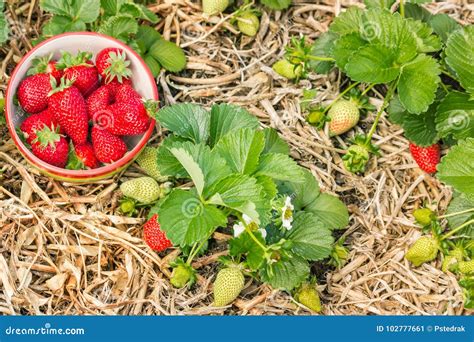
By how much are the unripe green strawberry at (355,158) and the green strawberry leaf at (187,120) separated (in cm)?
40

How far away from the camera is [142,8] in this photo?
221 centimetres

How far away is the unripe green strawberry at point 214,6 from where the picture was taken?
7.38ft

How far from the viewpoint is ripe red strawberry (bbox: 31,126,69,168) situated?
6.49 ft

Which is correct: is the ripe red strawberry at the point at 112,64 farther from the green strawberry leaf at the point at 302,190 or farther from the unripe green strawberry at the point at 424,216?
the unripe green strawberry at the point at 424,216

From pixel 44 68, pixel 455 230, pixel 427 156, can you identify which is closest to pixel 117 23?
pixel 44 68

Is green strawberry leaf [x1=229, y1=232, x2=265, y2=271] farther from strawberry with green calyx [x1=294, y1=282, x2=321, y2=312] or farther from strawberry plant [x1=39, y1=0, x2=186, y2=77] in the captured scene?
strawberry plant [x1=39, y1=0, x2=186, y2=77]

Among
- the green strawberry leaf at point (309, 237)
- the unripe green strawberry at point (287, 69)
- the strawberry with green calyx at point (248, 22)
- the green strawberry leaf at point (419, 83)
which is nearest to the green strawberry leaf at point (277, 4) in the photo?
the strawberry with green calyx at point (248, 22)

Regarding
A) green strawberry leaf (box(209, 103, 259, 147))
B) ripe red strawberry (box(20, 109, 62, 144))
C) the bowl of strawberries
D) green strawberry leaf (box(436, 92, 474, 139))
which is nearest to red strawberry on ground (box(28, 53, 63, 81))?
the bowl of strawberries

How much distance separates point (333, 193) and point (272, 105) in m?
0.30

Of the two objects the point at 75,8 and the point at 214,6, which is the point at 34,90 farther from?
the point at 214,6

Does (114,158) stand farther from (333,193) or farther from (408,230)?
(408,230)

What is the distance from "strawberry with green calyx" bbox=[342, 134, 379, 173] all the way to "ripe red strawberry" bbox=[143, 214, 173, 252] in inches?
21.1

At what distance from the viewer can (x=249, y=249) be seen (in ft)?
6.51

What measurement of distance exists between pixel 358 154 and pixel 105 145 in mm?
677
